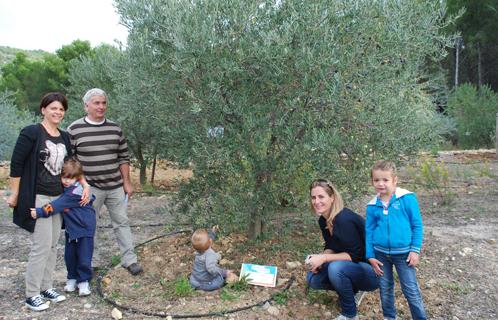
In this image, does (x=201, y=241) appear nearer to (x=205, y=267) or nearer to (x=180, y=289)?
(x=205, y=267)

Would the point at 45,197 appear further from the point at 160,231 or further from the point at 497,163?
the point at 497,163

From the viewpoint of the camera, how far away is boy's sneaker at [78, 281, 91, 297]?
4.28m

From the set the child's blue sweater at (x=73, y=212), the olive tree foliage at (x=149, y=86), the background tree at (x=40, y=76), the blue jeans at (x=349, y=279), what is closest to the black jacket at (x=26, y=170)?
the child's blue sweater at (x=73, y=212)

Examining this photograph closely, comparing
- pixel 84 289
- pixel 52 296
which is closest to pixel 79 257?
pixel 84 289

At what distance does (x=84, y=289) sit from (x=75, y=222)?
24.0 inches

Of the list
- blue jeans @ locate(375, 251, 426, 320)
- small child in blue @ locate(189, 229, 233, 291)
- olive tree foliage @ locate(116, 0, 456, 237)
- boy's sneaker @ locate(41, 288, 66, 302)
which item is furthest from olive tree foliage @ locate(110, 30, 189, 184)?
blue jeans @ locate(375, 251, 426, 320)

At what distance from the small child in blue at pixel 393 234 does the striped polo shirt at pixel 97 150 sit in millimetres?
2434

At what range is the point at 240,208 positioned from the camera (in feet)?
13.9

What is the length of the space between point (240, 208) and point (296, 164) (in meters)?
0.63

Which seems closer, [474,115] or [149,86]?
[149,86]

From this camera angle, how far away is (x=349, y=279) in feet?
12.1

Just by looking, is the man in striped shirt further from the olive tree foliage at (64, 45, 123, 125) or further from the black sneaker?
the olive tree foliage at (64, 45, 123, 125)

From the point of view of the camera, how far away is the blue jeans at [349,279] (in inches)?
144

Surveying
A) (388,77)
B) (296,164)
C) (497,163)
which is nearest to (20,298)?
(296,164)
